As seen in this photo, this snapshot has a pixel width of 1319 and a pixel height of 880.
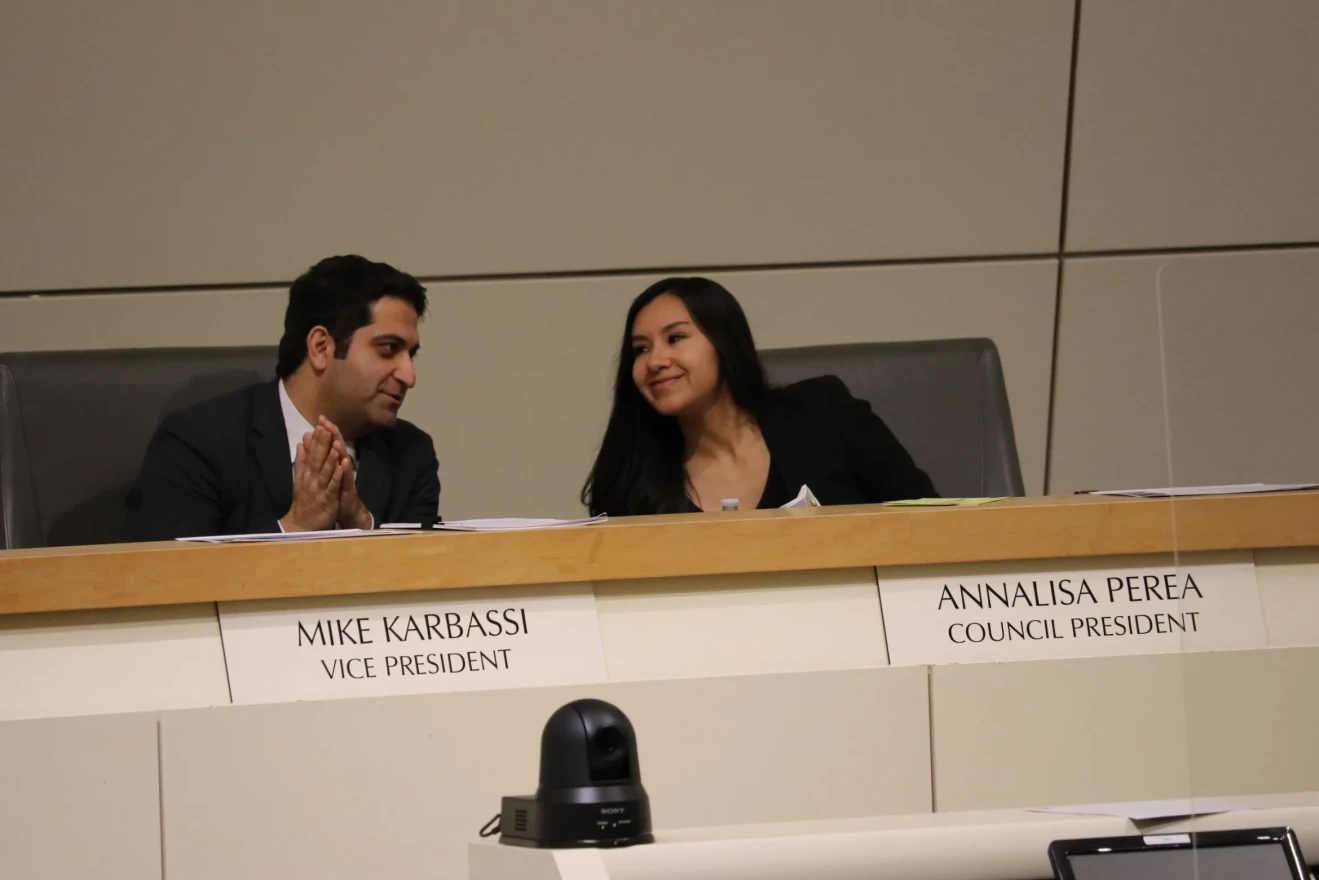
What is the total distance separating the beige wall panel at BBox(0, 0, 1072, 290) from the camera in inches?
121

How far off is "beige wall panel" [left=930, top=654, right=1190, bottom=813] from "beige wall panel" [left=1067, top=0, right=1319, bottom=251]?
229 centimetres

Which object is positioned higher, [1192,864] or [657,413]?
[657,413]

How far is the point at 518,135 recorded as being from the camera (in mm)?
3143

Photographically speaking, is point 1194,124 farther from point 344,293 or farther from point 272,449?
point 272,449

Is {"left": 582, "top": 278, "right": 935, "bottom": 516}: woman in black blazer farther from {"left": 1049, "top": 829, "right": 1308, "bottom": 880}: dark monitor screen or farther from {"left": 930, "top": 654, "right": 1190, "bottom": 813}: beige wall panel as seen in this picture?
{"left": 1049, "top": 829, "right": 1308, "bottom": 880}: dark monitor screen

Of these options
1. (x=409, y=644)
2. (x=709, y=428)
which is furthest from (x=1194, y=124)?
(x=409, y=644)

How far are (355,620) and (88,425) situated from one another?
47.8 inches

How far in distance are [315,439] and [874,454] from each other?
102 centimetres

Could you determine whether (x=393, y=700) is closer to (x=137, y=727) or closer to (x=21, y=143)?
(x=137, y=727)

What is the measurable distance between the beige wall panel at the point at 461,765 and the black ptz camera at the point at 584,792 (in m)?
0.31

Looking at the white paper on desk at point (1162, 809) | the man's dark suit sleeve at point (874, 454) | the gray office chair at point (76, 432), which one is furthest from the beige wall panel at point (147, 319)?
the white paper on desk at point (1162, 809)

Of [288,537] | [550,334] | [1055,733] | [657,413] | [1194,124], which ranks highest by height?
[1194,124]

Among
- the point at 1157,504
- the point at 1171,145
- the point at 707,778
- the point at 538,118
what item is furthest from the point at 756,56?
the point at 707,778

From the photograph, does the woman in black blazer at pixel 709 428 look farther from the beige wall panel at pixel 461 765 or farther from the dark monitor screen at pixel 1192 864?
the dark monitor screen at pixel 1192 864
